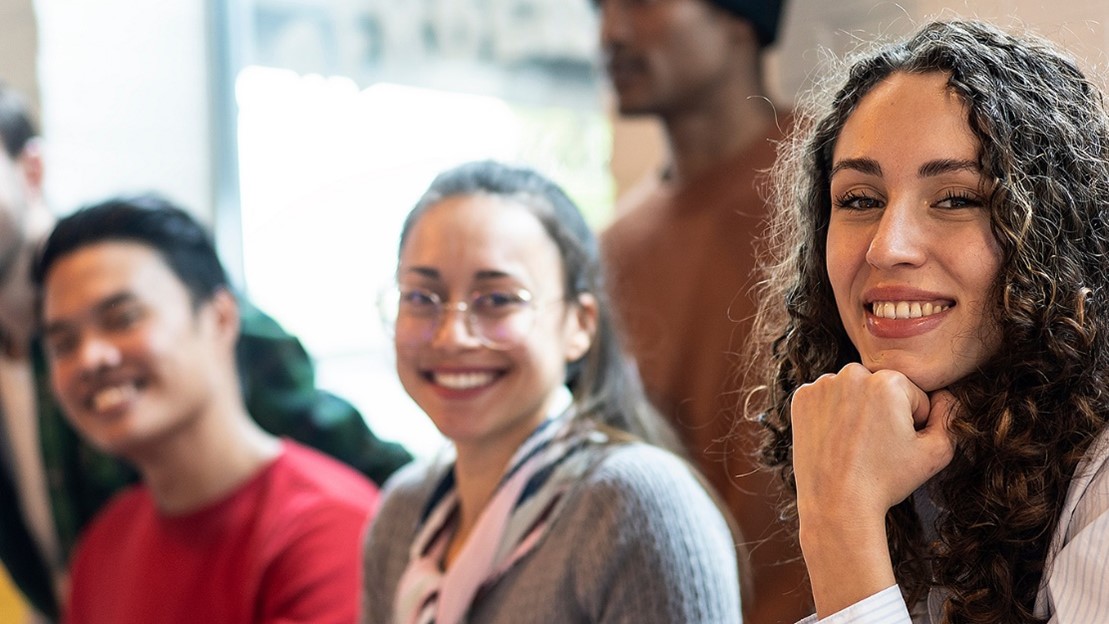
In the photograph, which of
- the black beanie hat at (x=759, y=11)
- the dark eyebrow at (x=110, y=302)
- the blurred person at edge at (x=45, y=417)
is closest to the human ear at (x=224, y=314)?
the dark eyebrow at (x=110, y=302)

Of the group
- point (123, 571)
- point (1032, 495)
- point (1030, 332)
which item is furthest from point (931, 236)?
point (123, 571)

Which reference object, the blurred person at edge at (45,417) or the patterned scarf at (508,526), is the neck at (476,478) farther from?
the blurred person at edge at (45,417)

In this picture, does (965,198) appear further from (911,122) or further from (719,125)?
(719,125)

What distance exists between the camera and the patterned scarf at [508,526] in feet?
4.68

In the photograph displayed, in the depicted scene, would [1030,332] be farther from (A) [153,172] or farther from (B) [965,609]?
(A) [153,172]

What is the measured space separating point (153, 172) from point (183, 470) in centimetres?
103

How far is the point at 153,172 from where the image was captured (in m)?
2.87

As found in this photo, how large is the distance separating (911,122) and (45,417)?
2.14 meters

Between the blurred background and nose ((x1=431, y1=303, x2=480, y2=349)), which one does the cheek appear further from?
the blurred background

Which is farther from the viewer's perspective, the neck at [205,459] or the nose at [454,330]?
the neck at [205,459]

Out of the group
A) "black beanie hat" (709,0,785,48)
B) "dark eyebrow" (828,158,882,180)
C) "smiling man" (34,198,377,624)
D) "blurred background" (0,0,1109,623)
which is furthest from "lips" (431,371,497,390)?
"blurred background" (0,0,1109,623)

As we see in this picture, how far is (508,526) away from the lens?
1.44 metres

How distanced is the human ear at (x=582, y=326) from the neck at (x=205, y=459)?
0.75 metres

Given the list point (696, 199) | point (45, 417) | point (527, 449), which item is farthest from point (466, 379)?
point (45, 417)
